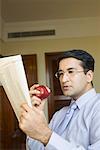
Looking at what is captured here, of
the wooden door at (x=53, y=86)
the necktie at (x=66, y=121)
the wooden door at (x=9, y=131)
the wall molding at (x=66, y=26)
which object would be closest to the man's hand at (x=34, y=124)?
the necktie at (x=66, y=121)

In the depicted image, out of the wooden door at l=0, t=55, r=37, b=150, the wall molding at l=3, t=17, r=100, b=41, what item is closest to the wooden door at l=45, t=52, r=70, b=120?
the wooden door at l=0, t=55, r=37, b=150

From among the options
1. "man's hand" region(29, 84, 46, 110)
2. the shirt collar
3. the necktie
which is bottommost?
the necktie

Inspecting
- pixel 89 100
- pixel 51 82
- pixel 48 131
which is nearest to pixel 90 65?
pixel 89 100

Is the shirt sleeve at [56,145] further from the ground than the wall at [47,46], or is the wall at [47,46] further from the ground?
the wall at [47,46]

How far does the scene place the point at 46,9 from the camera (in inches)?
161

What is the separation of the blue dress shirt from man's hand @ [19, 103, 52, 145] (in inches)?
1.0

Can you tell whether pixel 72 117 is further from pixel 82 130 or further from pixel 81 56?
pixel 81 56

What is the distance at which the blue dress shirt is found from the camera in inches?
29.5

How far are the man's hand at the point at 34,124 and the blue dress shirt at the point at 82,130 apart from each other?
0.03 m

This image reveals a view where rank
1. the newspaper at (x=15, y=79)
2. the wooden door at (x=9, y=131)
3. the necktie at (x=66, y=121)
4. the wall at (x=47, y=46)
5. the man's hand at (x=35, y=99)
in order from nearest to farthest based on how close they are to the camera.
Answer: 1. the newspaper at (x=15, y=79)
2. the man's hand at (x=35, y=99)
3. the necktie at (x=66, y=121)
4. the wooden door at (x=9, y=131)
5. the wall at (x=47, y=46)

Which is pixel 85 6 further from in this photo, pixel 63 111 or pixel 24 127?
pixel 24 127

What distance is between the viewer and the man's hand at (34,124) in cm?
70

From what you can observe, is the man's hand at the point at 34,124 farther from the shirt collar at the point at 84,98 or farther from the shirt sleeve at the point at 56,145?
the shirt collar at the point at 84,98

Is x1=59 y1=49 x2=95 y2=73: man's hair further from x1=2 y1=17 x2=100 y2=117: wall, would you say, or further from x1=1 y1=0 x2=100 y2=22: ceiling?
x1=2 y1=17 x2=100 y2=117: wall
